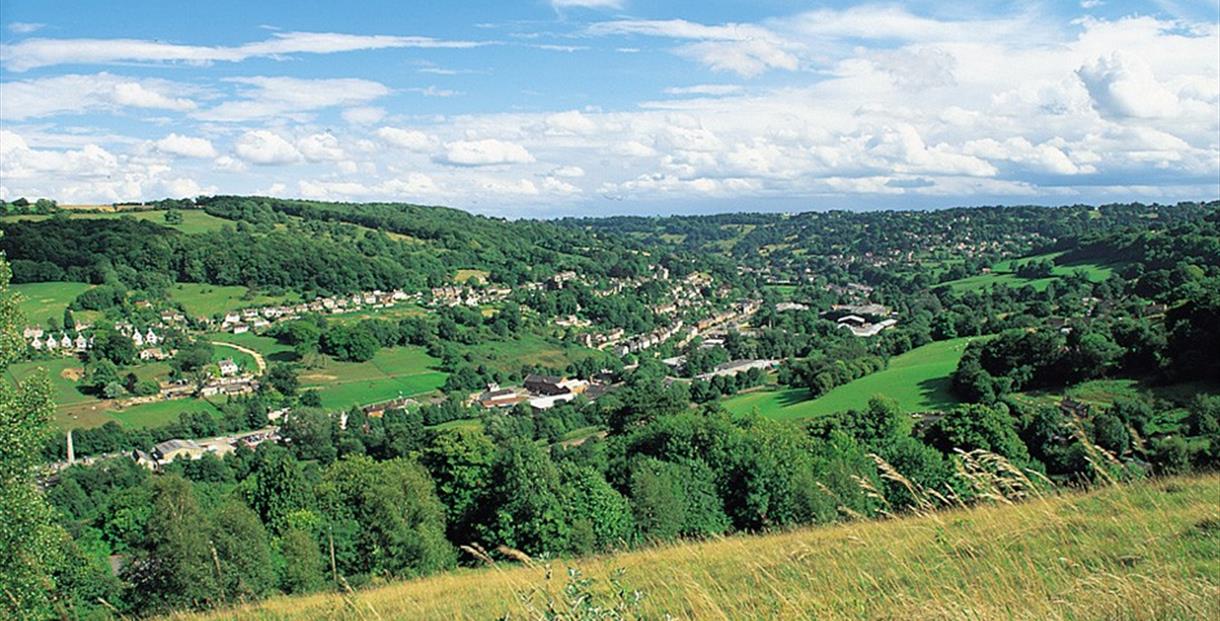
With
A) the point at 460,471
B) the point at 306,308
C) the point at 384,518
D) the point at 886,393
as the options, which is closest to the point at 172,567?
the point at 384,518

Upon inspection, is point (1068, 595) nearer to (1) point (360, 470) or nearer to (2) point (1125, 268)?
(1) point (360, 470)

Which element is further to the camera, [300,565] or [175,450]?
[175,450]

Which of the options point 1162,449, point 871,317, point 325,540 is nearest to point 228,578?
point 325,540

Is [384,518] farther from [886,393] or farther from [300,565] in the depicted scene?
[886,393]

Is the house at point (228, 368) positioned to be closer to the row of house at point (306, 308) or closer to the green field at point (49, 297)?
the row of house at point (306, 308)

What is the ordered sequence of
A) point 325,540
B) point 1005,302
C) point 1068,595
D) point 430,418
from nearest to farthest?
point 1068,595 → point 325,540 → point 430,418 → point 1005,302

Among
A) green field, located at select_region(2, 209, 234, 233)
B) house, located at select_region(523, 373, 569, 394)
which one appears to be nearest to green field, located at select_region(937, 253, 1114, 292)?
house, located at select_region(523, 373, 569, 394)
